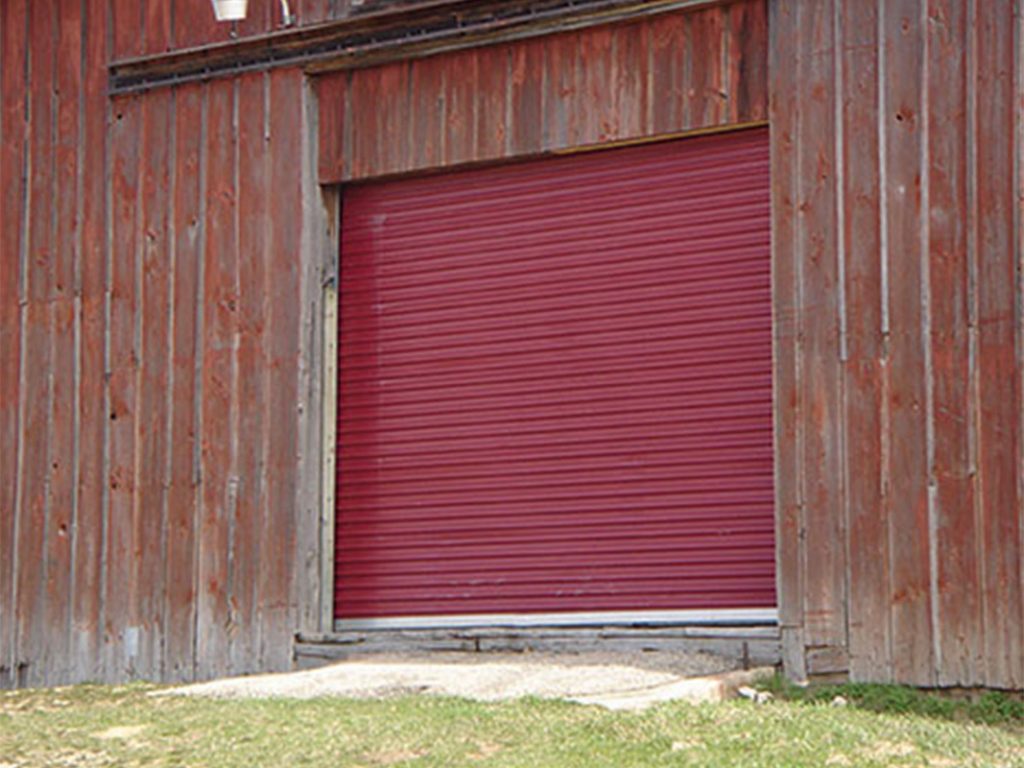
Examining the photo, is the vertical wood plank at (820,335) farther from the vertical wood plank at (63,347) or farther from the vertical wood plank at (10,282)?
the vertical wood plank at (10,282)

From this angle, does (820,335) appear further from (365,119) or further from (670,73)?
(365,119)

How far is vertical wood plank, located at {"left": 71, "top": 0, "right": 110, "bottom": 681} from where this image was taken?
14.5m

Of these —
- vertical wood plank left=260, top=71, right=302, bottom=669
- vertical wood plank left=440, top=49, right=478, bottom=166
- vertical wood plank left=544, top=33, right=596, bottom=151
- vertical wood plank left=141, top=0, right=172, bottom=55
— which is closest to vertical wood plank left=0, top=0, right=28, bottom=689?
vertical wood plank left=141, top=0, right=172, bottom=55

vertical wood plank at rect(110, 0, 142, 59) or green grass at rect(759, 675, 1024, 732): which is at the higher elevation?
vertical wood plank at rect(110, 0, 142, 59)

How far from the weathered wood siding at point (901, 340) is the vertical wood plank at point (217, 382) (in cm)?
420

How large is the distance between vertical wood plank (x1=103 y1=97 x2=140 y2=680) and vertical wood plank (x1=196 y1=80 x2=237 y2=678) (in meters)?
0.68

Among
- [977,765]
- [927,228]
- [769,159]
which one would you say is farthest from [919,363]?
[977,765]

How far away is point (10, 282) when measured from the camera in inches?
599

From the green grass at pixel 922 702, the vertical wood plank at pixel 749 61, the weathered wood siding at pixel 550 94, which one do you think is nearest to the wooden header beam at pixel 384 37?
the weathered wood siding at pixel 550 94

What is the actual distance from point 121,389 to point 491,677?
4411 mm

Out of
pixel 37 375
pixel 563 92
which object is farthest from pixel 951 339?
pixel 37 375

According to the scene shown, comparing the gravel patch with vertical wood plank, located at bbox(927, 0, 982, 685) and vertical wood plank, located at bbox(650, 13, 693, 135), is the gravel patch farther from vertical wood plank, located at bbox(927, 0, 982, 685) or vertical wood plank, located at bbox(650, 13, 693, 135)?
vertical wood plank, located at bbox(650, 13, 693, 135)

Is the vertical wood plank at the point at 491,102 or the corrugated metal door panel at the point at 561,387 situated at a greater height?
the vertical wood plank at the point at 491,102

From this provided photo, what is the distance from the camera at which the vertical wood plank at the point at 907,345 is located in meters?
11.1
